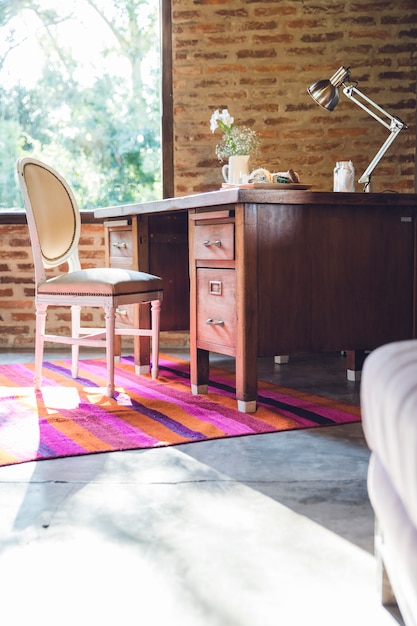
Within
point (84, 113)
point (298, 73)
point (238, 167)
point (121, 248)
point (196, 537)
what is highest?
point (298, 73)

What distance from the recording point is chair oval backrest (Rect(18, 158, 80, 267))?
10.6 feet

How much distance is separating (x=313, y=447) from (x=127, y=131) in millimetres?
2999

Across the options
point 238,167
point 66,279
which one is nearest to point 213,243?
point 66,279

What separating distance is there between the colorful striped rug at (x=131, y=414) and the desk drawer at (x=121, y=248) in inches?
23.9

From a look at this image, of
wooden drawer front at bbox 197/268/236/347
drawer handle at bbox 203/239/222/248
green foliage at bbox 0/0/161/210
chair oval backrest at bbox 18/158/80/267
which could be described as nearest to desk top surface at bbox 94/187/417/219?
drawer handle at bbox 203/239/222/248

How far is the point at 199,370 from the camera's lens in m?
3.10

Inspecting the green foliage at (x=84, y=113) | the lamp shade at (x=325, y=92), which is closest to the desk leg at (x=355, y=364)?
the lamp shade at (x=325, y=92)

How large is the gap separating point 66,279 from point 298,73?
215cm

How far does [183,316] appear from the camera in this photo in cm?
399

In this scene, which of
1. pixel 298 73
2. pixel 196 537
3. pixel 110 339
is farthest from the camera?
pixel 298 73

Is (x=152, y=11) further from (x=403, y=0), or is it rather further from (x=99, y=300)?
(x=99, y=300)

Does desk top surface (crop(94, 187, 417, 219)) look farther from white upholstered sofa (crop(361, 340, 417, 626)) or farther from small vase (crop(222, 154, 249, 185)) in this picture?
white upholstered sofa (crop(361, 340, 417, 626))

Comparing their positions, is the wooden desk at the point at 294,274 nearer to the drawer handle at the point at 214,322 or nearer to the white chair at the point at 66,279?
the drawer handle at the point at 214,322

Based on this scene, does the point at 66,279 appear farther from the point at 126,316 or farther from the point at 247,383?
the point at 247,383
